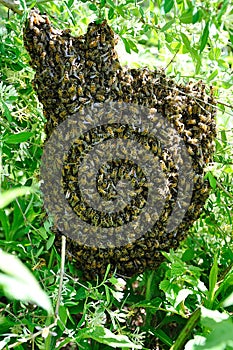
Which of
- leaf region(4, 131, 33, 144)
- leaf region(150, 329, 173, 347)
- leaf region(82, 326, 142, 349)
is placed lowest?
leaf region(150, 329, 173, 347)

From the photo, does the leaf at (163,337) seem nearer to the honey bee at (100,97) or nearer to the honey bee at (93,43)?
the honey bee at (100,97)

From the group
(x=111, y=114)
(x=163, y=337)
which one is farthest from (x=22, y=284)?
(x=163, y=337)

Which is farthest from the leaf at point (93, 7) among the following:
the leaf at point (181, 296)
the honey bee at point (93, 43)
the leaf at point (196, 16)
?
the leaf at point (181, 296)

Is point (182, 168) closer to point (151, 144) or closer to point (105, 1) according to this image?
point (151, 144)

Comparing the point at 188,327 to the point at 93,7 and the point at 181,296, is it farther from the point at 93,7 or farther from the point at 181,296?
the point at 93,7

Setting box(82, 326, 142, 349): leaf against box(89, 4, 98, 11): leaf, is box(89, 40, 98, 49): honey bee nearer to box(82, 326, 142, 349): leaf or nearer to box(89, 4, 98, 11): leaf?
box(89, 4, 98, 11): leaf

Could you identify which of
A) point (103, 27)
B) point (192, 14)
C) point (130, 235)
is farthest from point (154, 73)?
point (130, 235)

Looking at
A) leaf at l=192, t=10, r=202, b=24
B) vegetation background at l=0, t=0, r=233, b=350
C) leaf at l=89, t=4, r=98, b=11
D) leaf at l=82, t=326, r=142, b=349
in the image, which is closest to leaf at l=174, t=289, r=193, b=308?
vegetation background at l=0, t=0, r=233, b=350

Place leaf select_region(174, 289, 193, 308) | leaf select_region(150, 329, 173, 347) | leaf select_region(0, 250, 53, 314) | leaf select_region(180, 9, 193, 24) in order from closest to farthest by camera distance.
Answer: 1. leaf select_region(0, 250, 53, 314)
2. leaf select_region(180, 9, 193, 24)
3. leaf select_region(174, 289, 193, 308)
4. leaf select_region(150, 329, 173, 347)
